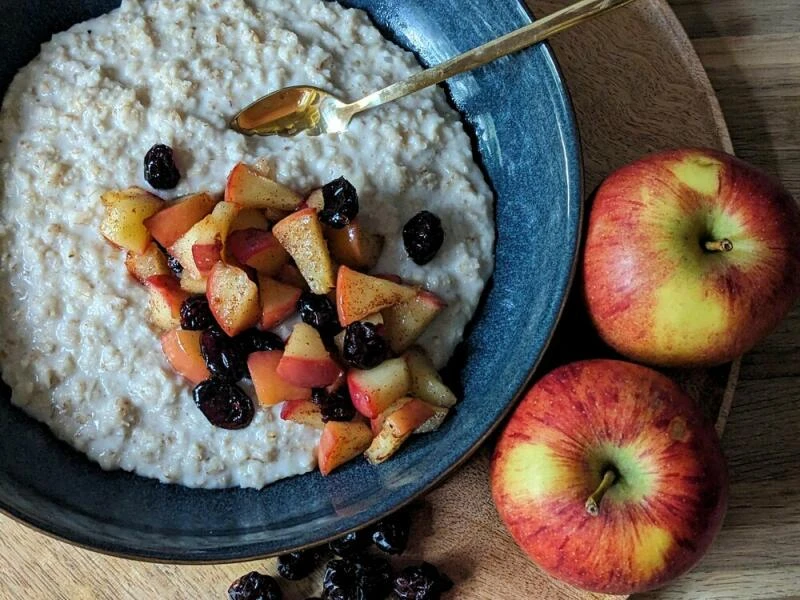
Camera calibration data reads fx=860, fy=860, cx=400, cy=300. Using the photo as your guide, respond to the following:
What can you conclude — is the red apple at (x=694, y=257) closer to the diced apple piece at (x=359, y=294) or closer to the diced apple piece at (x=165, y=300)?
the diced apple piece at (x=359, y=294)

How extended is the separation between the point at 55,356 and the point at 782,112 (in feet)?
7.29

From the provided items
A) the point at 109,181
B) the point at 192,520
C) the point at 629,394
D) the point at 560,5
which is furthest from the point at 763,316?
the point at 109,181

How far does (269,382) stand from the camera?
2.05 metres

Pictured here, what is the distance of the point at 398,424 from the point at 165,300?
639mm

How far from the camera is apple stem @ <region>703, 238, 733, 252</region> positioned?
1.98 m

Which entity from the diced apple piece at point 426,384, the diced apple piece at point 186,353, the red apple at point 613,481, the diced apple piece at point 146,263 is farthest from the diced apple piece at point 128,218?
the red apple at point 613,481

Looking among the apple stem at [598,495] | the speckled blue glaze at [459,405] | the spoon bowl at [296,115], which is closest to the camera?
the apple stem at [598,495]

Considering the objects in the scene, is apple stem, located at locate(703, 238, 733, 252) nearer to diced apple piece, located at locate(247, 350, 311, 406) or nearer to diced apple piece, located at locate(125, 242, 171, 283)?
diced apple piece, located at locate(247, 350, 311, 406)

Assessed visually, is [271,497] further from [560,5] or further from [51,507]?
[560,5]

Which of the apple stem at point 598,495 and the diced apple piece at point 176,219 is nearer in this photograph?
the apple stem at point 598,495

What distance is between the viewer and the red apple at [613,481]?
192 centimetres

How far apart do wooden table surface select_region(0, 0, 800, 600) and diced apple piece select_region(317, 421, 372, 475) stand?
34cm

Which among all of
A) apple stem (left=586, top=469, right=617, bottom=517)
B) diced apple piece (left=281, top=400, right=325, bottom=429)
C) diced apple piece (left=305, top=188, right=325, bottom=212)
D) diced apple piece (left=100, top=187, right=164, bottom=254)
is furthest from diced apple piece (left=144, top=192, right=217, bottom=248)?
apple stem (left=586, top=469, right=617, bottom=517)

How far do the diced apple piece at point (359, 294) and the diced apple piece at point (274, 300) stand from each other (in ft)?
0.39
